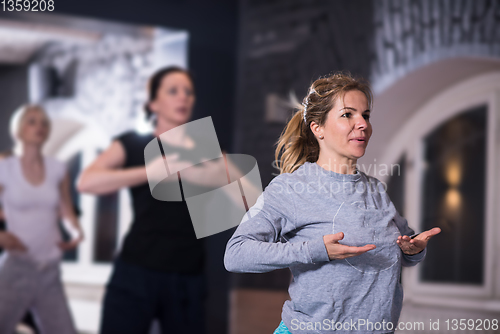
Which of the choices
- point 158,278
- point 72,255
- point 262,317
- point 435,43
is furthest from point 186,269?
point 72,255

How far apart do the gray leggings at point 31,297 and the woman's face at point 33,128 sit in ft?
2.40

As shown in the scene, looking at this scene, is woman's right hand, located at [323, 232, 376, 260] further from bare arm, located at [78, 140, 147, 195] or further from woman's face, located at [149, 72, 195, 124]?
woman's face, located at [149, 72, 195, 124]

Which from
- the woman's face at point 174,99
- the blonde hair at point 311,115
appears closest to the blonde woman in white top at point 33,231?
the woman's face at point 174,99

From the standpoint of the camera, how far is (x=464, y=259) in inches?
126

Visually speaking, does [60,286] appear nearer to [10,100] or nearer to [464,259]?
[464,259]

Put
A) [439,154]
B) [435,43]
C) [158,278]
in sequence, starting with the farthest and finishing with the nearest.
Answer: [439,154] → [435,43] → [158,278]

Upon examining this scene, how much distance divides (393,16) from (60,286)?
2.52m

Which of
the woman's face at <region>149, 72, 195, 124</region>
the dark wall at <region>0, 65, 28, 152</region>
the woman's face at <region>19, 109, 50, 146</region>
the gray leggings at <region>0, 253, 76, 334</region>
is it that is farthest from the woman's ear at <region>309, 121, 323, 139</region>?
the dark wall at <region>0, 65, 28, 152</region>

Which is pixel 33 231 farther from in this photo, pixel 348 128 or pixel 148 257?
pixel 348 128

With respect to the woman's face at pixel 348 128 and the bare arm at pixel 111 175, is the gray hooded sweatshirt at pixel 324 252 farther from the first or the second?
the bare arm at pixel 111 175

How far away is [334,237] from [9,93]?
5.02m

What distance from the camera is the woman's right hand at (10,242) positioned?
258 cm

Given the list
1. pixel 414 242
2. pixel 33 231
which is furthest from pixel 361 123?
pixel 33 231

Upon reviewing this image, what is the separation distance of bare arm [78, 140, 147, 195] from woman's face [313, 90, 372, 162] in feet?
3.37
